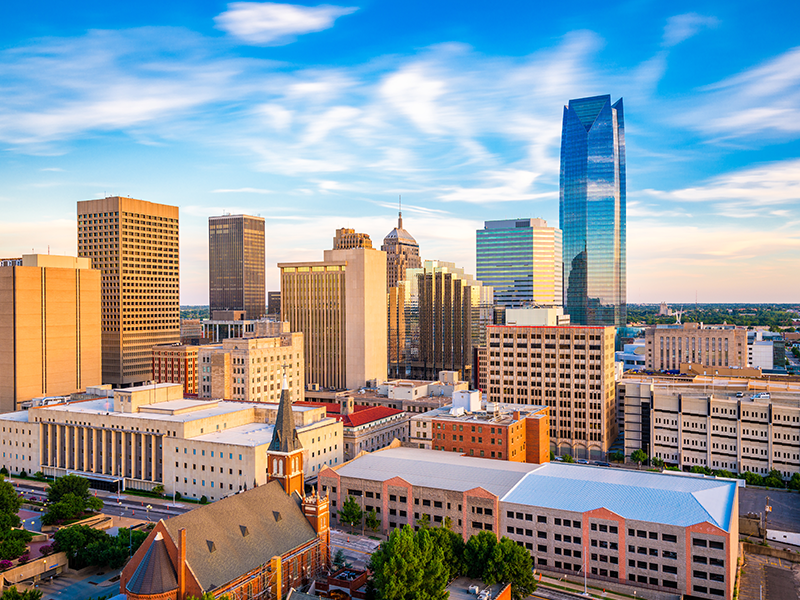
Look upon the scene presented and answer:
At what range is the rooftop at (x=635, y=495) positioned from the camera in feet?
315

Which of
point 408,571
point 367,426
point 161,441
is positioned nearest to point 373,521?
point 408,571

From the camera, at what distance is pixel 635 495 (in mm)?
103312

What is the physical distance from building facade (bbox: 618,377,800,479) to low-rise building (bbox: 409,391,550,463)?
3295cm

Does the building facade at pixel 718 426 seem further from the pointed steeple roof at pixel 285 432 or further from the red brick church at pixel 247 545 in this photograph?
the pointed steeple roof at pixel 285 432

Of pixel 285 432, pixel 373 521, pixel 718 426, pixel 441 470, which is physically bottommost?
pixel 373 521

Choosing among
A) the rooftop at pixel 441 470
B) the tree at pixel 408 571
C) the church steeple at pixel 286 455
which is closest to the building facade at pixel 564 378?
the rooftop at pixel 441 470

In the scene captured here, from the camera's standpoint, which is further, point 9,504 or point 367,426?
point 367,426

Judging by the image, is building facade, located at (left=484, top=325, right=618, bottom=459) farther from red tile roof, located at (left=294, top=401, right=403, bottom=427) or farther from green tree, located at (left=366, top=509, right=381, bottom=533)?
green tree, located at (left=366, top=509, right=381, bottom=533)

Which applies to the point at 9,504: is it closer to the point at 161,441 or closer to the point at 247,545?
the point at 161,441

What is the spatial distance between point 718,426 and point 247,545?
4967 inches

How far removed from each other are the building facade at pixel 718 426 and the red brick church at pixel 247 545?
108429 millimetres

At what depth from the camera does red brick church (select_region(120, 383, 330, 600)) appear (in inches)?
2665

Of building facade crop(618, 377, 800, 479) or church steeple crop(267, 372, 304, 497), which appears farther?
building facade crop(618, 377, 800, 479)

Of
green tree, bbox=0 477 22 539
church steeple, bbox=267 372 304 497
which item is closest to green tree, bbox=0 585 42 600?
green tree, bbox=0 477 22 539
